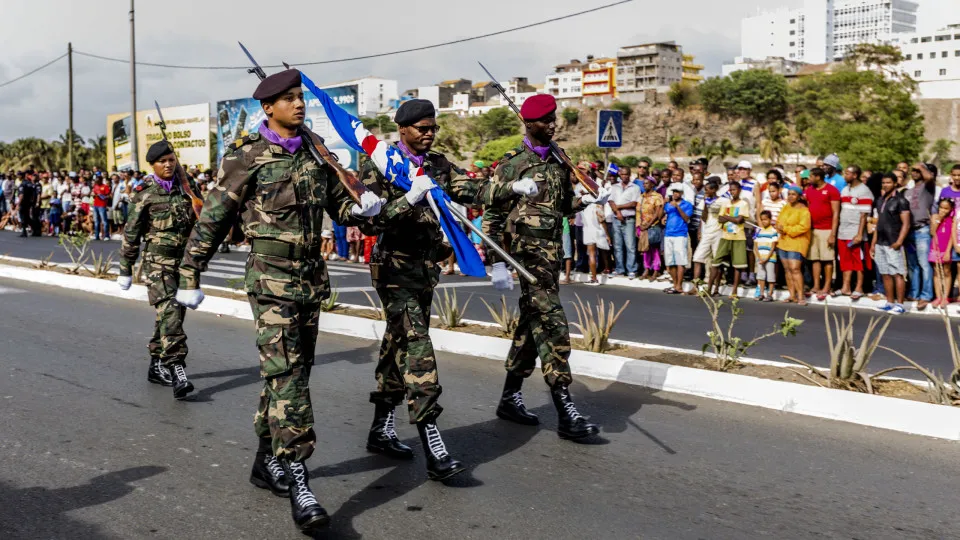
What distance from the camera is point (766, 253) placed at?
13.0 m

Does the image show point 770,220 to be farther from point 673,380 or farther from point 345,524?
point 345,524

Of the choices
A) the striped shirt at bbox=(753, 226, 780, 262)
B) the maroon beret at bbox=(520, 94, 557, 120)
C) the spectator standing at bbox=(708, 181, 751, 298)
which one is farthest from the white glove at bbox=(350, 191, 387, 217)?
the striped shirt at bbox=(753, 226, 780, 262)

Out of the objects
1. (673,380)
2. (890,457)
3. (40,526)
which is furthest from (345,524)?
(673,380)

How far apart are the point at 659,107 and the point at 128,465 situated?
13086cm

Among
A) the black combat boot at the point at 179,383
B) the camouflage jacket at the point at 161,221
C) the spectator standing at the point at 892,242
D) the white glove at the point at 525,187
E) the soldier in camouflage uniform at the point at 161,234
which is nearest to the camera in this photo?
the white glove at the point at 525,187

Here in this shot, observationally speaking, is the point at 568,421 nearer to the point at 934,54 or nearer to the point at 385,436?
the point at 385,436

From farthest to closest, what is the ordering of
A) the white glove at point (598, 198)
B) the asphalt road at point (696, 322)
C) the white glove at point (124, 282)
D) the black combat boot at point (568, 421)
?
the asphalt road at point (696, 322), the white glove at point (124, 282), the white glove at point (598, 198), the black combat boot at point (568, 421)

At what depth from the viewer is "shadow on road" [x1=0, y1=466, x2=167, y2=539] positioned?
13.8 feet

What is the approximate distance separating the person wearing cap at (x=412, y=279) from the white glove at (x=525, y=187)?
25 cm

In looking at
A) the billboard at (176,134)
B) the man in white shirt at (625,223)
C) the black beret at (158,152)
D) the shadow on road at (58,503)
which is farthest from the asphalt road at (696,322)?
the billboard at (176,134)

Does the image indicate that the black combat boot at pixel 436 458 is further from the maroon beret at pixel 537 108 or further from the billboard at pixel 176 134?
the billboard at pixel 176 134

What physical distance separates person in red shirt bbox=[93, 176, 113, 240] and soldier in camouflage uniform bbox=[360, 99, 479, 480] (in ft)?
73.7

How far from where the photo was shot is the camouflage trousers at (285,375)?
14.2 feet

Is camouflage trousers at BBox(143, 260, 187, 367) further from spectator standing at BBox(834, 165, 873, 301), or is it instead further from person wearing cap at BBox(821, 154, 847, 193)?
person wearing cap at BBox(821, 154, 847, 193)
